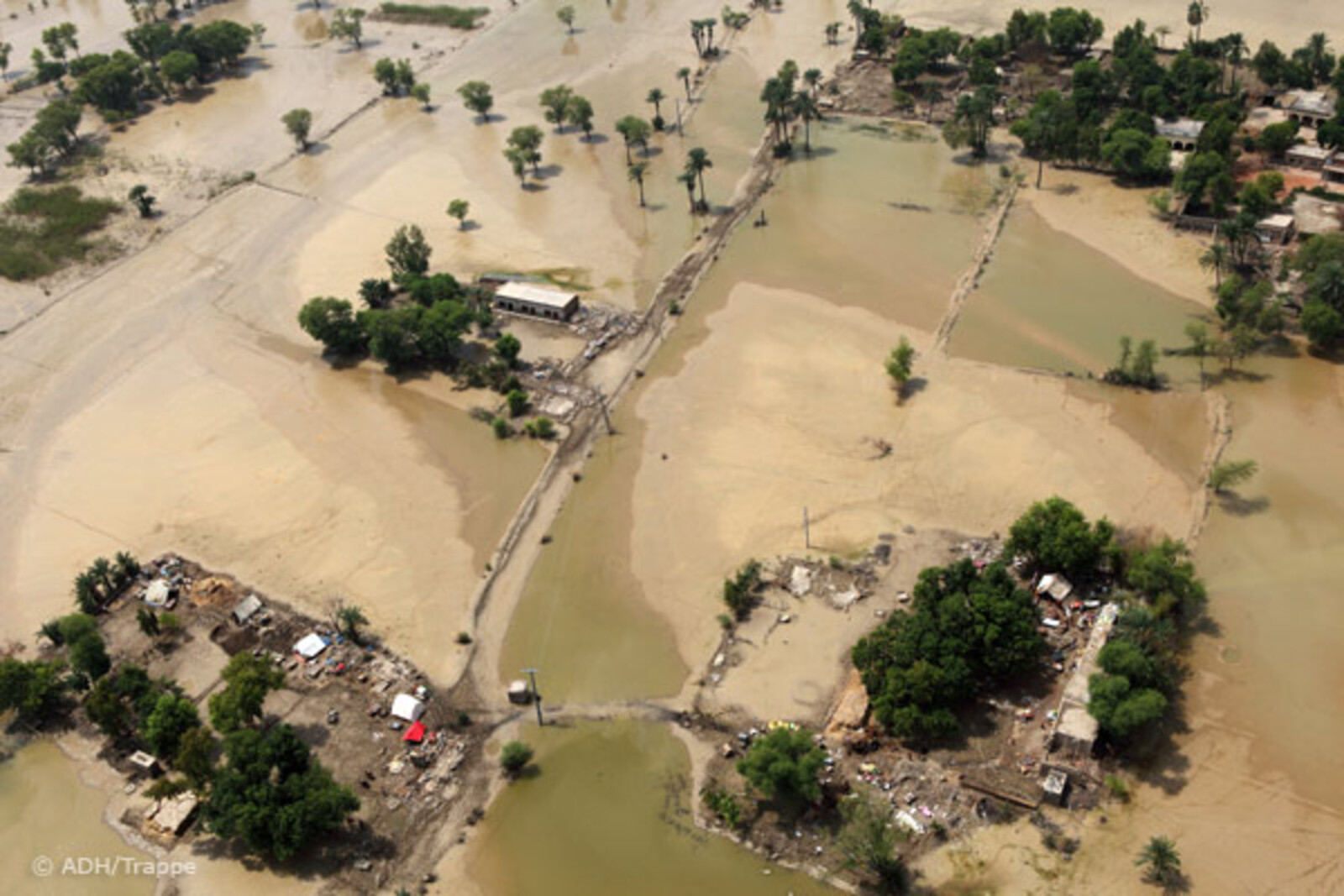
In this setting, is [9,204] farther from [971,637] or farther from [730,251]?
[971,637]

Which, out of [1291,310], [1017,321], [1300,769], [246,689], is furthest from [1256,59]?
[246,689]

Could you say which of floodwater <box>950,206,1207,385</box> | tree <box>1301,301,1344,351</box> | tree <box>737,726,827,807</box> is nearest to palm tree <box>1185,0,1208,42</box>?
floodwater <box>950,206,1207,385</box>

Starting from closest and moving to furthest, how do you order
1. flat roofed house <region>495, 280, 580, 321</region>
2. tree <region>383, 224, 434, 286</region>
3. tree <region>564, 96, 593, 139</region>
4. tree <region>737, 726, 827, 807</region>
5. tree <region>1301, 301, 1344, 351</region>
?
tree <region>737, 726, 827, 807</region>
tree <region>1301, 301, 1344, 351</region>
flat roofed house <region>495, 280, 580, 321</region>
tree <region>383, 224, 434, 286</region>
tree <region>564, 96, 593, 139</region>

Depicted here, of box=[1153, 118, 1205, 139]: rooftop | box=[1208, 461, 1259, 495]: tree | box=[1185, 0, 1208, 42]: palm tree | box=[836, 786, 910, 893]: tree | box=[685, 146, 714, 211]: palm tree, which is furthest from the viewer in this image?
box=[1185, 0, 1208, 42]: palm tree

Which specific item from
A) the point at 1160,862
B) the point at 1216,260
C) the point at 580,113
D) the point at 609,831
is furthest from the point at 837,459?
the point at 580,113

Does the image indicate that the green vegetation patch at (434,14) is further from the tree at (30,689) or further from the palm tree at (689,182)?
the tree at (30,689)

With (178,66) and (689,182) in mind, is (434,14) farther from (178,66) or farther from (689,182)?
(689,182)

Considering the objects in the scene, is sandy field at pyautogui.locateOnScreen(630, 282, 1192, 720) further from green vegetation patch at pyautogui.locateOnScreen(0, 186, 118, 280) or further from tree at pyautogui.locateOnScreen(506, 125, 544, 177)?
green vegetation patch at pyautogui.locateOnScreen(0, 186, 118, 280)
